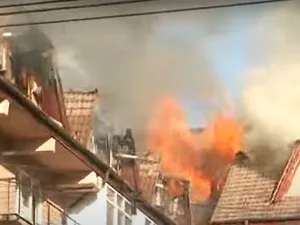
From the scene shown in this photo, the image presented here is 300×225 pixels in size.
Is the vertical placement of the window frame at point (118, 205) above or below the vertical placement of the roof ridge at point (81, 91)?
below

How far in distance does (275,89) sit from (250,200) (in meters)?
0.63

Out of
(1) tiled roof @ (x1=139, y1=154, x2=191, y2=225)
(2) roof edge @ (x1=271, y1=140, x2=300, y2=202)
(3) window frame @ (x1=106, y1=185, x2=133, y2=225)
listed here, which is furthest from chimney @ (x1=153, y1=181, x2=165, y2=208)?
(2) roof edge @ (x1=271, y1=140, x2=300, y2=202)

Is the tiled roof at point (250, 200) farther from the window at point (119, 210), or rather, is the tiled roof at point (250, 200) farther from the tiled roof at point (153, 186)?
the window at point (119, 210)

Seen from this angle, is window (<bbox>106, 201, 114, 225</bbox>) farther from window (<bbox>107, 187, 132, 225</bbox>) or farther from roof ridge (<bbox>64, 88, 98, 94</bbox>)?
roof ridge (<bbox>64, 88, 98, 94</bbox>)

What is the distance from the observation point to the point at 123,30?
7.57m

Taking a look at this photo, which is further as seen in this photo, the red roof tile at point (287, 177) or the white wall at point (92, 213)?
the white wall at point (92, 213)

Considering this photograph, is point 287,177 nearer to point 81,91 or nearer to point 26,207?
point 81,91

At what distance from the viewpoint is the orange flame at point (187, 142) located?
7.57 m

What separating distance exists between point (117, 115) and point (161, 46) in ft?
1.38

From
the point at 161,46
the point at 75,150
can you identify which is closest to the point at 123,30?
the point at 161,46

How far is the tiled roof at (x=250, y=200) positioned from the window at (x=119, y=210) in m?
0.46

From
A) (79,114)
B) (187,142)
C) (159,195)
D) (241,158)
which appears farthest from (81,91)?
(241,158)

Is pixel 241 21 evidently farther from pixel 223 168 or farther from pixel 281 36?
pixel 223 168

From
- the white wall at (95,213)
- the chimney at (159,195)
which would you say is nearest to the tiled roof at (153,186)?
the chimney at (159,195)
